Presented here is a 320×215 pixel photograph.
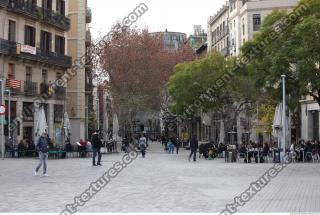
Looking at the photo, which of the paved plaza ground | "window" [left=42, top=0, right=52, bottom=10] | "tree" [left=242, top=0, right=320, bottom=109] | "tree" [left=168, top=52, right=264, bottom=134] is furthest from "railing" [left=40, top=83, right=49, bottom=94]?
the paved plaza ground

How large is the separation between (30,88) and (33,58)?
254 centimetres

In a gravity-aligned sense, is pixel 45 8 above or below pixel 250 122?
above

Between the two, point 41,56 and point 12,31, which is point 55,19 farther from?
point 12,31

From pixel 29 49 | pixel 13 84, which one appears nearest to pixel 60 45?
pixel 29 49

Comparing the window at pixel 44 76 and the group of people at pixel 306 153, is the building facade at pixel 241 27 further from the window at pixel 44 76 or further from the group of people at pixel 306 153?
the group of people at pixel 306 153

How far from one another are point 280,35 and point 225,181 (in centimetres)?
1281

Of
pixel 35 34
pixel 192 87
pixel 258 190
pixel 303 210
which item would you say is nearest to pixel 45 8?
pixel 35 34

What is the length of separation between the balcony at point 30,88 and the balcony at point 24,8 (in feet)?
18.4

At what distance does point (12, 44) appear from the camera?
45.1 metres

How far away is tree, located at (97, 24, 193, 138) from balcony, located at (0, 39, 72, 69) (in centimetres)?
555

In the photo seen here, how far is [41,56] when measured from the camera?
1951 inches

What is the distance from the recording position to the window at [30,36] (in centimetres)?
4809

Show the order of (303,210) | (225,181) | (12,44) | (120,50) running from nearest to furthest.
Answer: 1. (303,210)
2. (225,181)
3. (12,44)
4. (120,50)

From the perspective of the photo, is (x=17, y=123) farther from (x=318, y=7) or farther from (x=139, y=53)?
(x=318, y=7)
